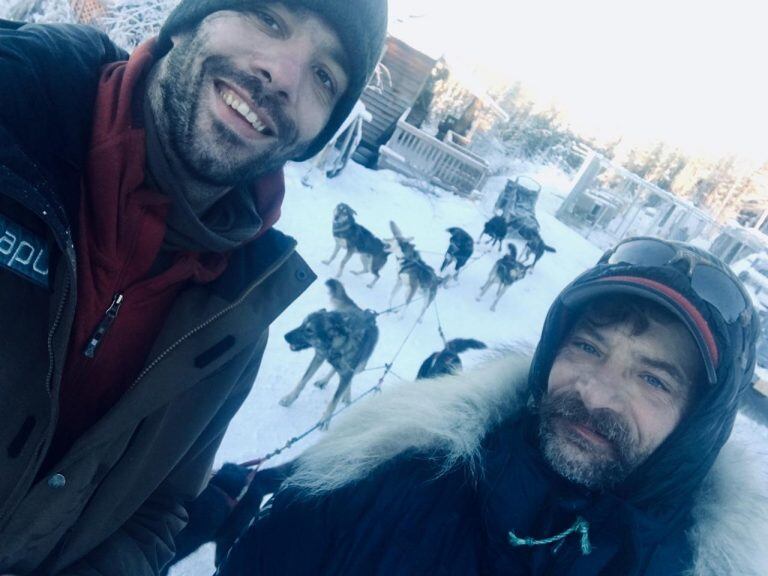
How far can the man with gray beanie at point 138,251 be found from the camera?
1.22m

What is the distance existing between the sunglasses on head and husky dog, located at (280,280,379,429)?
3.44m

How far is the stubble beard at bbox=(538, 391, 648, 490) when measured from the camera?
162 cm

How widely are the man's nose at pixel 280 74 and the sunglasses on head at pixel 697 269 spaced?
1.46 metres

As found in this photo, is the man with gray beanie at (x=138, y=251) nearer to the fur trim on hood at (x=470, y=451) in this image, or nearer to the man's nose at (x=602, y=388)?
the fur trim on hood at (x=470, y=451)

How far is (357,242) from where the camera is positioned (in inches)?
324

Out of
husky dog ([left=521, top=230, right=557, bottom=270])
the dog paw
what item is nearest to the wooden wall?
husky dog ([left=521, top=230, right=557, bottom=270])

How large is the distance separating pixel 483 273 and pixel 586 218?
44.5 ft

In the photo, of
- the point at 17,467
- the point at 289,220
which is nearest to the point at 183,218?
the point at 17,467

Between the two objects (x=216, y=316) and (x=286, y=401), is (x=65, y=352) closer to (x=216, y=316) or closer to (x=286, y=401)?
(x=216, y=316)

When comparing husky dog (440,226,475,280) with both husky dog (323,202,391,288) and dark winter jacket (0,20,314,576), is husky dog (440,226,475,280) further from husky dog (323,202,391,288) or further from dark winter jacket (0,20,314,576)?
dark winter jacket (0,20,314,576)

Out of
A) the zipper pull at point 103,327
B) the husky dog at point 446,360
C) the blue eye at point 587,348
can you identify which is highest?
the blue eye at point 587,348

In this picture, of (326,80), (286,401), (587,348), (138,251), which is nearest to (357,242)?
(286,401)

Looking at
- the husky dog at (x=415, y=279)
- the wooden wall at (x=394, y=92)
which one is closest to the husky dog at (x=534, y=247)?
the husky dog at (x=415, y=279)

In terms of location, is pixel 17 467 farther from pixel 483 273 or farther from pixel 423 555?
pixel 483 273
